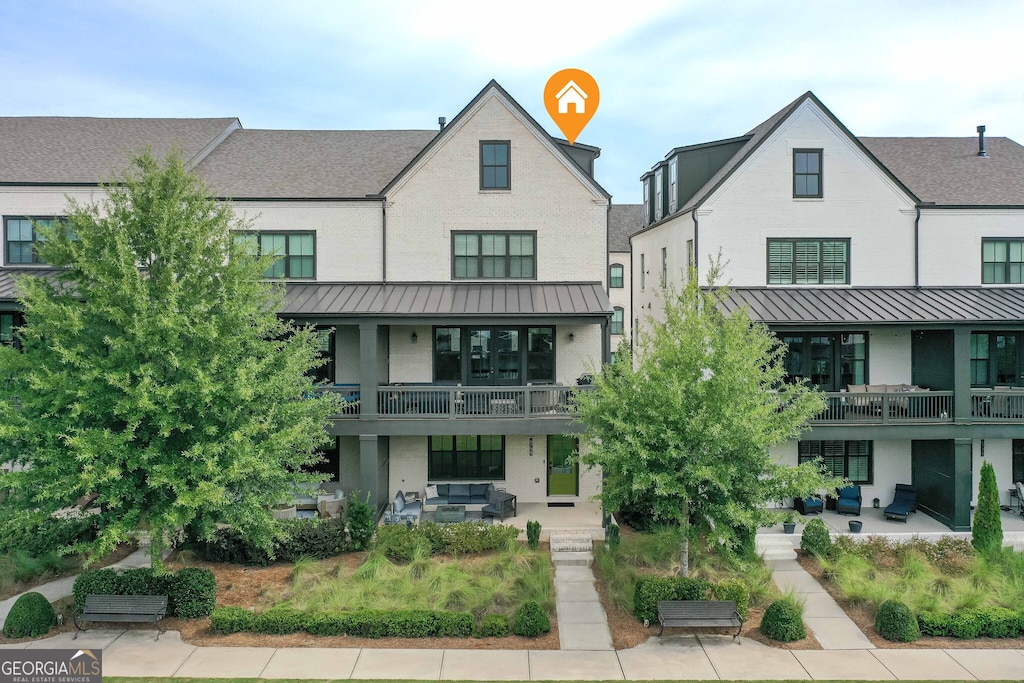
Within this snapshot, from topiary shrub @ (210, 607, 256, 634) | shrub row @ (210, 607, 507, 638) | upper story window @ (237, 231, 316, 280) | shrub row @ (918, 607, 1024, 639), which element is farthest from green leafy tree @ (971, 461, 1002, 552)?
upper story window @ (237, 231, 316, 280)

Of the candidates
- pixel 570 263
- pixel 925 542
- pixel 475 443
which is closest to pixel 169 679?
pixel 475 443

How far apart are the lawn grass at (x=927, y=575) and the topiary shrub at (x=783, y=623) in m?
2.48

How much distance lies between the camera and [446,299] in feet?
74.4

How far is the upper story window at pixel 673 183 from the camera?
27.7 metres

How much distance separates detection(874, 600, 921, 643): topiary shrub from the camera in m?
15.3

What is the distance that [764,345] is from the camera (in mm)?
16578

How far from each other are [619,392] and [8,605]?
48.2 feet

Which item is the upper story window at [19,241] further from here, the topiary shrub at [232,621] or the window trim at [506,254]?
the topiary shrub at [232,621]

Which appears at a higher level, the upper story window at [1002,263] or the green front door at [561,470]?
the upper story window at [1002,263]

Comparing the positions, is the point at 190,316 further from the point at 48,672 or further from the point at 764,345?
the point at 764,345

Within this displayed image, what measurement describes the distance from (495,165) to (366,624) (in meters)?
14.4

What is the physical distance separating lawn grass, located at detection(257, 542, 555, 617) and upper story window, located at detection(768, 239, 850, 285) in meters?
12.4

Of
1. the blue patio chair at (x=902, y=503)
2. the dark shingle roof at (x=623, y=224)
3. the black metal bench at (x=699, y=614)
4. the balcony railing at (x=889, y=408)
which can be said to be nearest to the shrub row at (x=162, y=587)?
the black metal bench at (x=699, y=614)

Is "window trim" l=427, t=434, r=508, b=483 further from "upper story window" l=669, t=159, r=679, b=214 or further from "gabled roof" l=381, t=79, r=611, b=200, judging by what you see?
"upper story window" l=669, t=159, r=679, b=214
